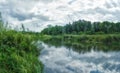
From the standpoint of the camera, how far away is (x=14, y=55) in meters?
16.4

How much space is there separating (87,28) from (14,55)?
156052mm

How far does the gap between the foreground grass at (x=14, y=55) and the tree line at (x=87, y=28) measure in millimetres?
126938

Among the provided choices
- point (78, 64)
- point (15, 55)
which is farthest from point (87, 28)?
point (15, 55)

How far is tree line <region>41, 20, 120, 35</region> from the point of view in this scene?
498 feet

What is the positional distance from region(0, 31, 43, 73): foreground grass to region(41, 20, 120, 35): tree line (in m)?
127

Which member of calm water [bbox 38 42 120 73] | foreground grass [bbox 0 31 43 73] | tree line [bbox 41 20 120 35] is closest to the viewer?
foreground grass [bbox 0 31 43 73]

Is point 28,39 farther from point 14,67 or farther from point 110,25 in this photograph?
point 110,25

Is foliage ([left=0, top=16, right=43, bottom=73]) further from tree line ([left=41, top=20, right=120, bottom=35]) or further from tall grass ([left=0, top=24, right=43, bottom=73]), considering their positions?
tree line ([left=41, top=20, right=120, bottom=35])

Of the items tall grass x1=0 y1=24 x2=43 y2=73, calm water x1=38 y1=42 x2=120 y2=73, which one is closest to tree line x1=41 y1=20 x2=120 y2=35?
calm water x1=38 y1=42 x2=120 y2=73

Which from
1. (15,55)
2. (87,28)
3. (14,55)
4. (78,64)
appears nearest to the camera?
(14,55)

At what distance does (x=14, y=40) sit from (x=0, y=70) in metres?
6.75

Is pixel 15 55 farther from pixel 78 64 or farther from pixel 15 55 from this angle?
pixel 78 64

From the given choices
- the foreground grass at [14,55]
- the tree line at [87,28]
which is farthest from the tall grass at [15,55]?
the tree line at [87,28]

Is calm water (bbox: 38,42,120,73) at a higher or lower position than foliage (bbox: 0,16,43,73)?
lower
